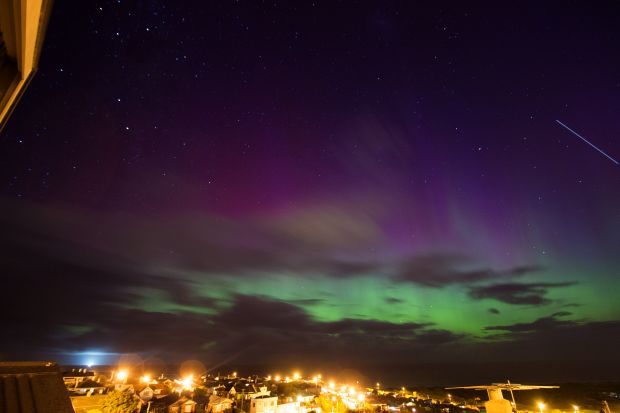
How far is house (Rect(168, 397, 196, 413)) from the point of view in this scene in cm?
2875

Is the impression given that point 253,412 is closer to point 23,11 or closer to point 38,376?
point 38,376

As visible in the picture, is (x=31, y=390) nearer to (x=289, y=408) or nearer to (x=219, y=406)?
(x=289, y=408)

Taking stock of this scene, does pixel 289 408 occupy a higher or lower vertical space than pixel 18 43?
lower

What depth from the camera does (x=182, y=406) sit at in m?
29.4

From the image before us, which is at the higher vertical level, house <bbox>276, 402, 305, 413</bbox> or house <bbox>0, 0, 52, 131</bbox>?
house <bbox>0, 0, 52, 131</bbox>

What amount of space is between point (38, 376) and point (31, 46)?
694 centimetres

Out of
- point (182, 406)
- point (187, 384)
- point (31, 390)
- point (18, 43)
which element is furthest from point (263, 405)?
point (18, 43)

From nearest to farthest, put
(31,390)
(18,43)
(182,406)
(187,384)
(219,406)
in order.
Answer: (18,43) → (31,390) → (182,406) → (219,406) → (187,384)

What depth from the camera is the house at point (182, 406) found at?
28.7 m

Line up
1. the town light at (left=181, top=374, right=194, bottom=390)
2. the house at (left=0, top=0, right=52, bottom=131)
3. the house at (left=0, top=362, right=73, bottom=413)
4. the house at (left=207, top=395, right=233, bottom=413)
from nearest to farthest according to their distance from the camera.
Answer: the house at (left=0, top=0, right=52, bottom=131) < the house at (left=0, top=362, right=73, bottom=413) < the house at (left=207, top=395, right=233, bottom=413) < the town light at (left=181, top=374, right=194, bottom=390)

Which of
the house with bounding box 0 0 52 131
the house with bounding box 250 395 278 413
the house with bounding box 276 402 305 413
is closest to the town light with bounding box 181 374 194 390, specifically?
the house with bounding box 250 395 278 413

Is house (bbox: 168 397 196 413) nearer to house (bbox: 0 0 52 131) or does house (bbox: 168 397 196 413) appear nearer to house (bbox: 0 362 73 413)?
house (bbox: 0 362 73 413)

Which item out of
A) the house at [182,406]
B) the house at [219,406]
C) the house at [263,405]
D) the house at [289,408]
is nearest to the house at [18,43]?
the house at [263,405]

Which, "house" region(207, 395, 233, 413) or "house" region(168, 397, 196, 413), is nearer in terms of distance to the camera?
"house" region(168, 397, 196, 413)
